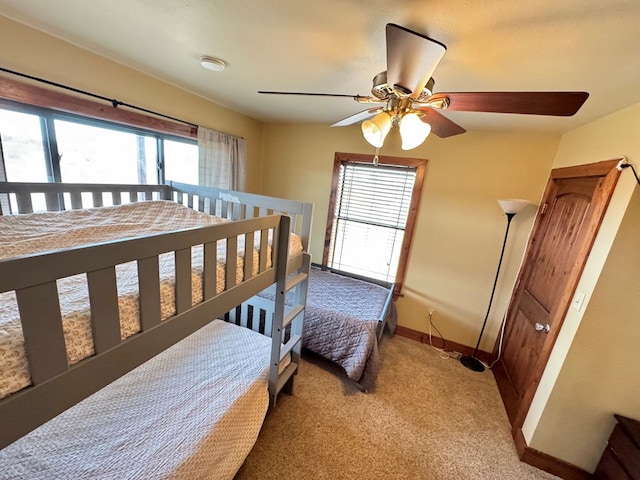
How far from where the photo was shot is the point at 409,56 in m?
0.86

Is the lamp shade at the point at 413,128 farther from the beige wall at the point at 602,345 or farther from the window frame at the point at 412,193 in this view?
the window frame at the point at 412,193

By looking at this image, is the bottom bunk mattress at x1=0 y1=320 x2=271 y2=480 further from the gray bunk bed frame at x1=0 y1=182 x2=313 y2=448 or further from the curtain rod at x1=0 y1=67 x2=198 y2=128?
the curtain rod at x1=0 y1=67 x2=198 y2=128

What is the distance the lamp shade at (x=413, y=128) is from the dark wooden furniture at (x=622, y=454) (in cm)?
195

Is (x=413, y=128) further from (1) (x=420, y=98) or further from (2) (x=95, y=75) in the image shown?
(2) (x=95, y=75)

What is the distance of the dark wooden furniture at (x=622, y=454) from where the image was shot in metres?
1.33

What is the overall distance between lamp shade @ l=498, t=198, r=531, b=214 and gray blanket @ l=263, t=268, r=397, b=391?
1.42m

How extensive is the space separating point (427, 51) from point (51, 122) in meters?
2.29

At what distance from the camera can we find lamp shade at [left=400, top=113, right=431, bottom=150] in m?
1.17

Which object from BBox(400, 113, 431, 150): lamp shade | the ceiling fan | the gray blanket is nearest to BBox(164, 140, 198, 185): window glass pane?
the gray blanket

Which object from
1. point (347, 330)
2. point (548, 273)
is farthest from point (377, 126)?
point (548, 273)

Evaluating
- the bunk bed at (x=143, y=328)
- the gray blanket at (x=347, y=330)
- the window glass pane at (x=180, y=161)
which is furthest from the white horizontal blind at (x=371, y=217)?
the window glass pane at (x=180, y=161)

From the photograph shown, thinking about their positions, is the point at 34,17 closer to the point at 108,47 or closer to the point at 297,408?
the point at 108,47

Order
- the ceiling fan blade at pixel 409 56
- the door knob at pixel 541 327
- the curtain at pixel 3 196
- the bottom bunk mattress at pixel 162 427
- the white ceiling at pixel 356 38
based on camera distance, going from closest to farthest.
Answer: the ceiling fan blade at pixel 409 56 < the white ceiling at pixel 356 38 < the bottom bunk mattress at pixel 162 427 < the curtain at pixel 3 196 < the door knob at pixel 541 327

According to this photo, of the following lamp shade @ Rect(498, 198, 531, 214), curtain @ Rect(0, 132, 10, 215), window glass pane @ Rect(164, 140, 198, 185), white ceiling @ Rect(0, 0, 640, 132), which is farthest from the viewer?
window glass pane @ Rect(164, 140, 198, 185)
